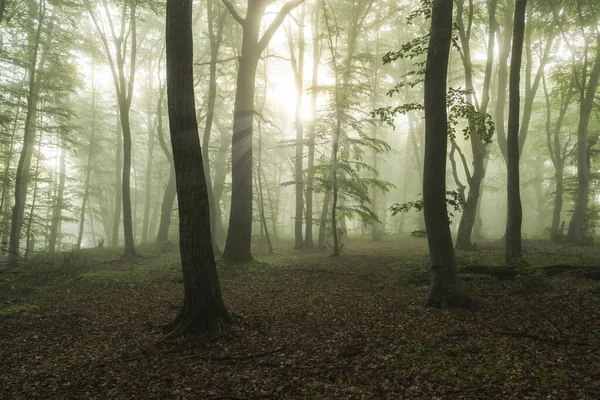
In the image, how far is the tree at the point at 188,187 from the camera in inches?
226

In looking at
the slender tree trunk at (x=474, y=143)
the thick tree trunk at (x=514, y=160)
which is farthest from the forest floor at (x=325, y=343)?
the slender tree trunk at (x=474, y=143)

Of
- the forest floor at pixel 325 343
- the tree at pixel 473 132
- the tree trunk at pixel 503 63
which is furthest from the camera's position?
the tree trunk at pixel 503 63

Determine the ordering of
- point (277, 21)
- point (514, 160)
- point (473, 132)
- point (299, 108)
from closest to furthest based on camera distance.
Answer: point (514, 160)
point (277, 21)
point (473, 132)
point (299, 108)

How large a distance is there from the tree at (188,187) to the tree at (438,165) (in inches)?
167

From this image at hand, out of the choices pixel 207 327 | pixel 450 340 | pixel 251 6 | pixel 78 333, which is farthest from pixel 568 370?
pixel 251 6

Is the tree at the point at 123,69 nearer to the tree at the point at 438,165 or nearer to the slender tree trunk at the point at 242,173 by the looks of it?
the slender tree trunk at the point at 242,173

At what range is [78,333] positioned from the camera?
245 inches

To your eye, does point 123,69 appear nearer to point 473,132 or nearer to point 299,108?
point 299,108

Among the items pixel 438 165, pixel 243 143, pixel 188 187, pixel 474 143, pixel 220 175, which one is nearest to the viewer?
pixel 188 187

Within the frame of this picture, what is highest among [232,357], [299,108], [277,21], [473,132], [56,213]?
[277,21]

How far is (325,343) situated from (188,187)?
11.2 ft

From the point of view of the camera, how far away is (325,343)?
17.6 ft

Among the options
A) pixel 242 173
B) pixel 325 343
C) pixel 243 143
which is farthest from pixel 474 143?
pixel 325 343

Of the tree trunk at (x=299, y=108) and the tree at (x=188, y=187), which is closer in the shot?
the tree at (x=188, y=187)
